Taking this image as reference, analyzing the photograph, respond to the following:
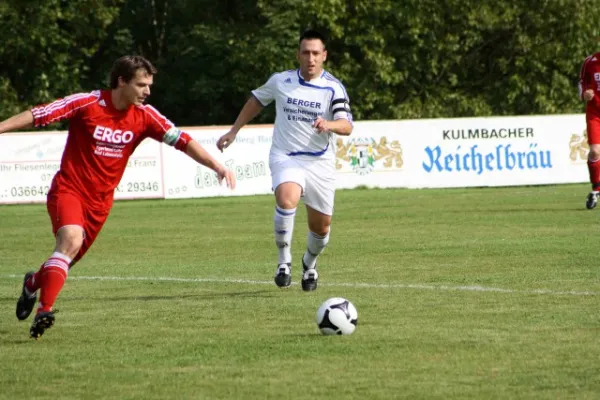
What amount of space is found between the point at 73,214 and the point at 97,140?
1.77 feet

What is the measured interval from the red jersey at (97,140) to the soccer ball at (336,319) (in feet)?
5.09

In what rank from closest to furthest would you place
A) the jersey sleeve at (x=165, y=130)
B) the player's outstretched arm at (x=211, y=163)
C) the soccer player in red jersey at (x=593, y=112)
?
the player's outstretched arm at (x=211, y=163) < the jersey sleeve at (x=165, y=130) < the soccer player in red jersey at (x=593, y=112)

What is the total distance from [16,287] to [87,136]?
340 cm

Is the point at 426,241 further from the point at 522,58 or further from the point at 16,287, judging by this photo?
the point at 522,58

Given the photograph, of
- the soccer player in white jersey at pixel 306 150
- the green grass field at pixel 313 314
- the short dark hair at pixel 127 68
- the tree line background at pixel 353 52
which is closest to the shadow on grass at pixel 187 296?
the green grass field at pixel 313 314

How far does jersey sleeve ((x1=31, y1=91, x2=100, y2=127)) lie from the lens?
8.70 metres

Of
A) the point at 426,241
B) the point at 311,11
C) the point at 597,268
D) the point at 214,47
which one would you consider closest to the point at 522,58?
the point at 311,11

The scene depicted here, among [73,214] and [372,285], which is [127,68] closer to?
[73,214]

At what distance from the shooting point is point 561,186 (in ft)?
95.9

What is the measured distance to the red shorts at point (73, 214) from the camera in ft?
28.8

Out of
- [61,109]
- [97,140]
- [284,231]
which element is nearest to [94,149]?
[97,140]

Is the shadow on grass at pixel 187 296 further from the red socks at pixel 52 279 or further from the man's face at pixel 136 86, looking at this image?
the man's face at pixel 136 86

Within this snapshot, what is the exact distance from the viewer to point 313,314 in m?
9.49

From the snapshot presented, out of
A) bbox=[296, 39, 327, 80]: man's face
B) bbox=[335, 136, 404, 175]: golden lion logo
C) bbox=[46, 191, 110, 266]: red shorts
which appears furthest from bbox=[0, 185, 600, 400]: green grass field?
bbox=[335, 136, 404, 175]: golden lion logo
